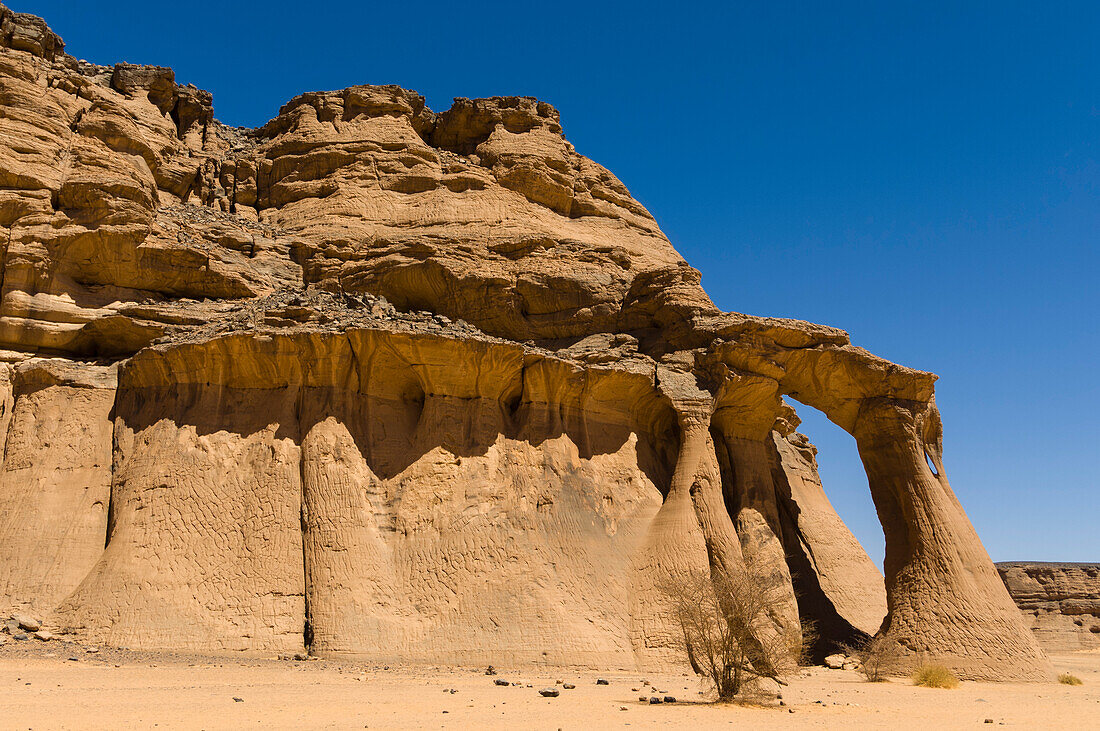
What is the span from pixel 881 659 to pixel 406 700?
12.7 metres

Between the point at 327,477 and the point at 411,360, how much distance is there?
10.6 ft

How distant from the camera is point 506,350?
2073cm

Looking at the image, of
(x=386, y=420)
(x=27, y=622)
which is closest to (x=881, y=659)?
(x=386, y=420)

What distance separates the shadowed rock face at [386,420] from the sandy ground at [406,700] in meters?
1.68

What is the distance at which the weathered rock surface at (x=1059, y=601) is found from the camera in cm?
Result: 3456

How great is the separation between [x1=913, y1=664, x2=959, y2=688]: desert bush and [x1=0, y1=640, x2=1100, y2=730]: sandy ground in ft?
1.39

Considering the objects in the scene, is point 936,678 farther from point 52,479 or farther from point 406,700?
point 52,479

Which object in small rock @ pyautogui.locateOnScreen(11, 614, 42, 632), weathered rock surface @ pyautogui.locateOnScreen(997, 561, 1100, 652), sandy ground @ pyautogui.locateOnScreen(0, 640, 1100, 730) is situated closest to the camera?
sandy ground @ pyautogui.locateOnScreen(0, 640, 1100, 730)

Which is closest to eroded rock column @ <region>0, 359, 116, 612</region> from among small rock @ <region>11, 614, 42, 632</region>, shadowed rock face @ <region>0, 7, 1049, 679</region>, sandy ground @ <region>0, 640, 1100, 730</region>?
shadowed rock face @ <region>0, 7, 1049, 679</region>

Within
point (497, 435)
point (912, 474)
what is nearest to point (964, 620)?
point (912, 474)

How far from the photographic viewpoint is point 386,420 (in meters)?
20.4

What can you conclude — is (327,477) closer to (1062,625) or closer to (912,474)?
(912,474)

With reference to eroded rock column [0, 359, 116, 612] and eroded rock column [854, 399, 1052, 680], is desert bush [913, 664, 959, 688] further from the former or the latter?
eroded rock column [0, 359, 116, 612]

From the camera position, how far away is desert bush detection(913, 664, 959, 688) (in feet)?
57.7
